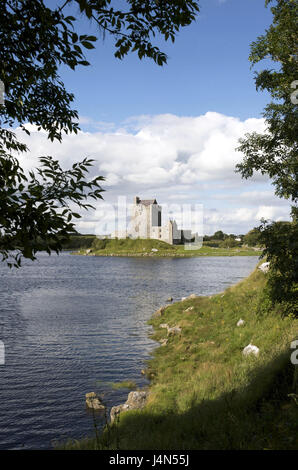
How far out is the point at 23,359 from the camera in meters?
21.8

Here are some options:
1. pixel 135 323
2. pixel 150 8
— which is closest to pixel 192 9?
pixel 150 8

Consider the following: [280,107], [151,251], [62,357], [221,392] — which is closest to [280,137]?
[280,107]

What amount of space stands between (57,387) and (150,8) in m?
17.6

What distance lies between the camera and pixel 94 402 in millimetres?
15562

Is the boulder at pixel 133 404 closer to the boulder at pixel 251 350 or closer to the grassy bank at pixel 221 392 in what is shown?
the grassy bank at pixel 221 392

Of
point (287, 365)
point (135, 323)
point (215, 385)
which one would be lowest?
point (135, 323)

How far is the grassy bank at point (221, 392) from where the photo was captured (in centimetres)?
805

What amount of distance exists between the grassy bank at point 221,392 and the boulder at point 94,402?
2.65m

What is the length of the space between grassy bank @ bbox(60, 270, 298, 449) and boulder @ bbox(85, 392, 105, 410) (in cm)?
265

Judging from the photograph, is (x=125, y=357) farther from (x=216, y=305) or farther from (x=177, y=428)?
(x=177, y=428)

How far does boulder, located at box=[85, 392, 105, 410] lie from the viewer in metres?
15.4

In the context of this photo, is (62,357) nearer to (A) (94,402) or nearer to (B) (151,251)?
(A) (94,402)

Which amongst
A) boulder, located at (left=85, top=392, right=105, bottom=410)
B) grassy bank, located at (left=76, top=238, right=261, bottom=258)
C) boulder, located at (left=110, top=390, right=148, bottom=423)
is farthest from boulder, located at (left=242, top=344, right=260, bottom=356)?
grassy bank, located at (left=76, top=238, right=261, bottom=258)
